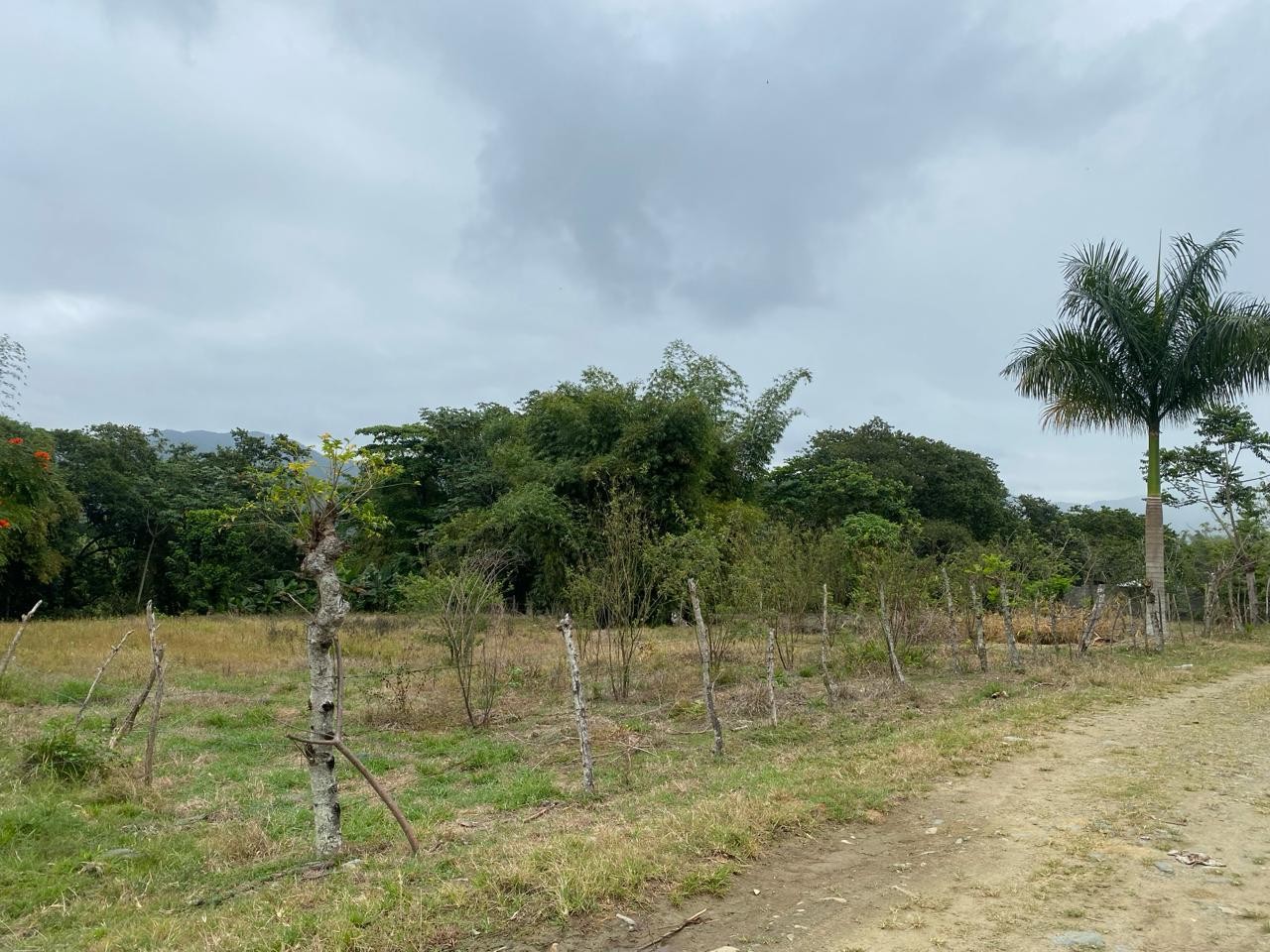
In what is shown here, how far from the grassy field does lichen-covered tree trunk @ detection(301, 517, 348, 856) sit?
1.09ft

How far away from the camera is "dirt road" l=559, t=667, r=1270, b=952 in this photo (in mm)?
3648

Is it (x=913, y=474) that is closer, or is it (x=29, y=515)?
(x=29, y=515)

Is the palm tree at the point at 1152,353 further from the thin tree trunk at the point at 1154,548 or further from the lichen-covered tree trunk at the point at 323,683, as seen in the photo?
the lichen-covered tree trunk at the point at 323,683

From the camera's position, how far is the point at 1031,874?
433cm

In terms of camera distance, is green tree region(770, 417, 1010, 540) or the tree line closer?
the tree line

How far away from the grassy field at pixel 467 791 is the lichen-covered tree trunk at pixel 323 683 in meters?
0.33

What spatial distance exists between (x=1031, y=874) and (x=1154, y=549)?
1406cm

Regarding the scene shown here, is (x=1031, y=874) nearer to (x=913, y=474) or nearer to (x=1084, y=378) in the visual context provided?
(x=1084, y=378)

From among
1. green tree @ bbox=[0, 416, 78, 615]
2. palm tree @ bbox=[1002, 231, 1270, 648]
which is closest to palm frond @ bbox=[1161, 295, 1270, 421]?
palm tree @ bbox=[1002, 231, 1270, 648]

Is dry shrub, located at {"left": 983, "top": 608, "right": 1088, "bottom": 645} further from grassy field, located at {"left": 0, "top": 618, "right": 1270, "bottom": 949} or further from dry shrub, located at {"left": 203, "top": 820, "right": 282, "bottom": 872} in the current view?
dry shrub, located at {"left": 203, "top": 820, "right": 282, "bottom": 872}

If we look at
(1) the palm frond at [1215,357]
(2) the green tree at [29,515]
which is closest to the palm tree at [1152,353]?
(1) the palm frond at [1215,357]

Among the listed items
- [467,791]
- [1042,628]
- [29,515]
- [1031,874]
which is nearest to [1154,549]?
[1042,628]

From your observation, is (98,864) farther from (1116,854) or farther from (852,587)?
(852,587)

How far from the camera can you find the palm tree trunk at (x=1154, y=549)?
49.4ft
